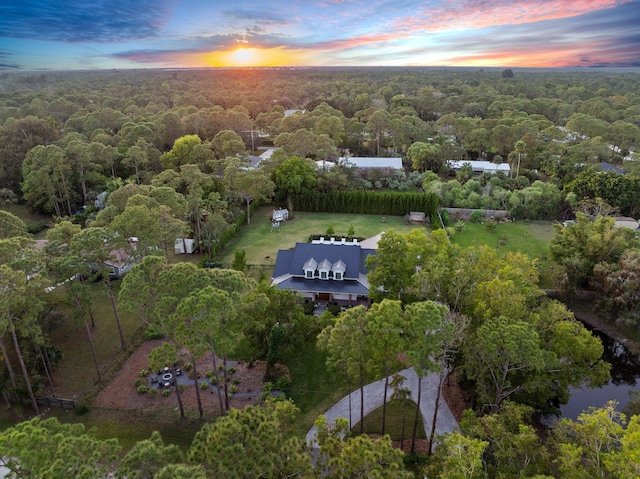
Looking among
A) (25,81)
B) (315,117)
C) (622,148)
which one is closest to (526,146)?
(622,148)

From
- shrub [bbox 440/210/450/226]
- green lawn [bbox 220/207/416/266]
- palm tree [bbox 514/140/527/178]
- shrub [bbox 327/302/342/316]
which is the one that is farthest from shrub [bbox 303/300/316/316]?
palm tree [bbox 514/140/527/178]

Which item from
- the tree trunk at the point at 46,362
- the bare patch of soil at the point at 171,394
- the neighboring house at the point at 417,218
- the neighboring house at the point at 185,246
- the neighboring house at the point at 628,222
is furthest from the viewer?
the neighboring house at the point at 417,218

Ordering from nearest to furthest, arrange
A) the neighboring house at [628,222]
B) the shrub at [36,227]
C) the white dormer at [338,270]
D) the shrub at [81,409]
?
the shrub at [81,409], the white dormer at [338,270], the neighboring house at [628,222], the shrub at [36,227]

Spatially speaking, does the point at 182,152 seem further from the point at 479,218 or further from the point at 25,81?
the point at 25,81

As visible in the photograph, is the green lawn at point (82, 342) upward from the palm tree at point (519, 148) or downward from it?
downward

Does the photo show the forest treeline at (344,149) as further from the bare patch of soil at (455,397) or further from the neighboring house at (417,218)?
the bare patch of soil at (455,397)

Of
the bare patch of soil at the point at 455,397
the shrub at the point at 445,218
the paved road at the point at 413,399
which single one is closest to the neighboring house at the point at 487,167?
the shrub at the point at 445,218
